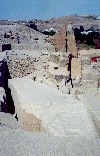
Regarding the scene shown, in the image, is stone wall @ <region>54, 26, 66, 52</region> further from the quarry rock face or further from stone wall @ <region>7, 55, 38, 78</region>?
stone wall @ <region>7, 55, 38, 78</region>

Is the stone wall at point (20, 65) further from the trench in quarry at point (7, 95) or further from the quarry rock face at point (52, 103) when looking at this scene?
the trench in quarry at point (7, 95)

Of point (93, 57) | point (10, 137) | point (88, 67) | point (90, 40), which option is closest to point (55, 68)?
point (88, 67)

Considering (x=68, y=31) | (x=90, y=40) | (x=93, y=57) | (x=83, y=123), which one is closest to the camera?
(x=83, y=123)

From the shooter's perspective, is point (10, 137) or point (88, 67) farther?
point (88, 67)

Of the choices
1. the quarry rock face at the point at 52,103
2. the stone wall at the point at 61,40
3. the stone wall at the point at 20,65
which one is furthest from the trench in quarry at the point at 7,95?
the stone wall at the point at 61,40

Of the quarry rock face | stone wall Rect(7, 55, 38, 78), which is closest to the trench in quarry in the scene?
the quarry rock face

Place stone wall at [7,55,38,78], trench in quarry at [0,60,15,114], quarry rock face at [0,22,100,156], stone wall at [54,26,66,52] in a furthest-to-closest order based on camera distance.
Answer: stone wall at [54,26,66,52] → stone wall at [7,55,38,78] → trench in quarry at [0,60,15,114] → quarry rock face at [0,22,100,156]

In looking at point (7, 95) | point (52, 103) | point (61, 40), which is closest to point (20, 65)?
point (7, 95)

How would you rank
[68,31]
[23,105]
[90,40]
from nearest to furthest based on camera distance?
1. [23,105]
2. [68,31]
3. [90,40]

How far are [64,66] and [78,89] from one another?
192cm

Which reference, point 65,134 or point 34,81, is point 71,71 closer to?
point 34,81

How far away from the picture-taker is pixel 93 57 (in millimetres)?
15297

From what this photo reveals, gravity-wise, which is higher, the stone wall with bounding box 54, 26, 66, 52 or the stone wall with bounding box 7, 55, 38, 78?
the stone wall with bounding box 54, 26, 66, 52

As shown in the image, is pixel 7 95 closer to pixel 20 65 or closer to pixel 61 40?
pixel 20 65
